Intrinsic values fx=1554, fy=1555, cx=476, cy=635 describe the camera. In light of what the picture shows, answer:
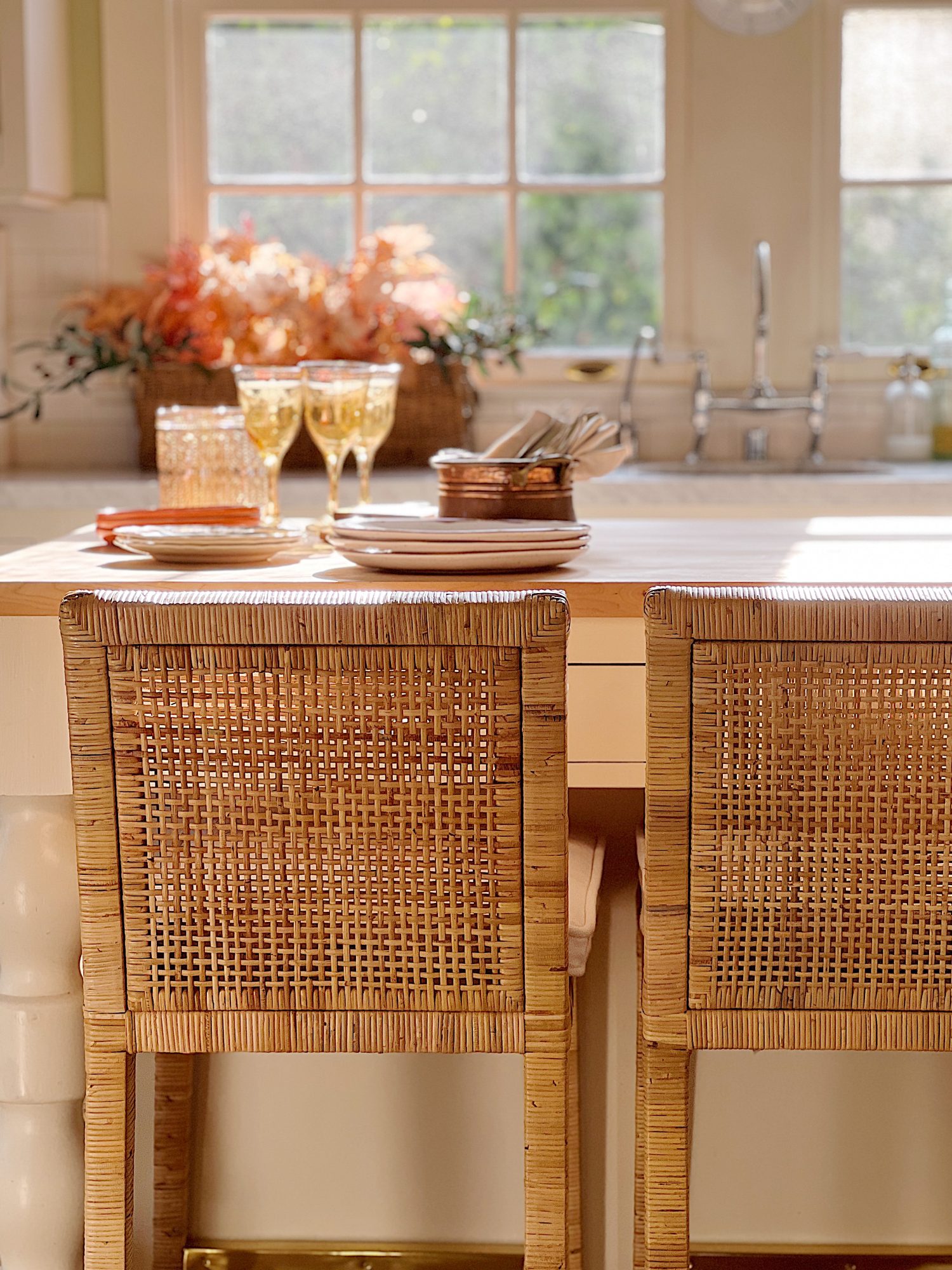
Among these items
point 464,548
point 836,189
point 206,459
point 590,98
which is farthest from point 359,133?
point 464,548

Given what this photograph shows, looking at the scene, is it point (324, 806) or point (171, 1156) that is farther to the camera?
point (171, 1156)

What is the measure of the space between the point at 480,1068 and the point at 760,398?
82.3 inches

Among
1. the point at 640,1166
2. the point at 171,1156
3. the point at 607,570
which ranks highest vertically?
the point at 607,570

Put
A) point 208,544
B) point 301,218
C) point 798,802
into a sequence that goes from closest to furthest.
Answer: point 798,802 < point 208,544 < point 301,218

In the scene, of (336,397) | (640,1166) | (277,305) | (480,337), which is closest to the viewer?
(640,1166)

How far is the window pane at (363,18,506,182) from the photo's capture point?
3605 millimetres

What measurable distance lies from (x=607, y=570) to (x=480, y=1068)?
596 millimetres

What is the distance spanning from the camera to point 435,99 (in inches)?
143

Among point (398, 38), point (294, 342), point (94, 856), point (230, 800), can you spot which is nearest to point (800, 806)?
point (230, 800)

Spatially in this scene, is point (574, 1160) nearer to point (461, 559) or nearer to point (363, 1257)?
point (363, 1257)

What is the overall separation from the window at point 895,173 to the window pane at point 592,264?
0.46 metres

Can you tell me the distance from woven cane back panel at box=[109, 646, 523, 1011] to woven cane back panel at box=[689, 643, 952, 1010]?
156 millimetres

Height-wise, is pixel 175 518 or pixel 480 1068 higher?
pixel 175 518

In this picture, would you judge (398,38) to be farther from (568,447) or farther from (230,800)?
(230,800)
